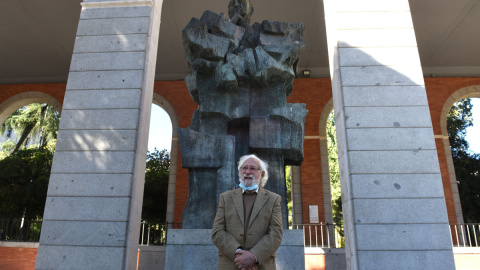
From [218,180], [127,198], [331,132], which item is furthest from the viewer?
[331,132]

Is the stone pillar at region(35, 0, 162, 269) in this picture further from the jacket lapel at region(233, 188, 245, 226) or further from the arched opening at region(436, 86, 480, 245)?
the arched opening at region(436, 86, 480, 245)

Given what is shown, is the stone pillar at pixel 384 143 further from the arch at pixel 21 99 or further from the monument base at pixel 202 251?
the arch at pixel 21 99

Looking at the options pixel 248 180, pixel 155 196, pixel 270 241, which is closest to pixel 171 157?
pixel 155 196

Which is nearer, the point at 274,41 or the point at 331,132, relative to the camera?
the point at 274,41

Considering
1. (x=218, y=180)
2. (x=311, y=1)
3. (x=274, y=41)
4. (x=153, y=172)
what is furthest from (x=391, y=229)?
(x=153, y=172)

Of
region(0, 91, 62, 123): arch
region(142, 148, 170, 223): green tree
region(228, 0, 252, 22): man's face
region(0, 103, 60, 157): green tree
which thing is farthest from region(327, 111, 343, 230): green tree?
region(228, 0, 252, 22): man's face

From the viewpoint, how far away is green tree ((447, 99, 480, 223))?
1628cm

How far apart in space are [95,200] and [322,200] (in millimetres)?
9060

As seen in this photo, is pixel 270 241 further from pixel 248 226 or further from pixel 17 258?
pixel 17 258

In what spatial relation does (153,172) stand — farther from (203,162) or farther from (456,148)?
(456,148)

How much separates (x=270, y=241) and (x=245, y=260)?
0.19 metres

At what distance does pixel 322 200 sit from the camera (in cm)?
1186

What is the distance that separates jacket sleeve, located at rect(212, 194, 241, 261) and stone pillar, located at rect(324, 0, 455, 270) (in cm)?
229

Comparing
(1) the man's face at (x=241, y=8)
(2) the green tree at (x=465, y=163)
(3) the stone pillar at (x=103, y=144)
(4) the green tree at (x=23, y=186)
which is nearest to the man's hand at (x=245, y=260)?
(3) the stone pillar at (x=103, y=144)
